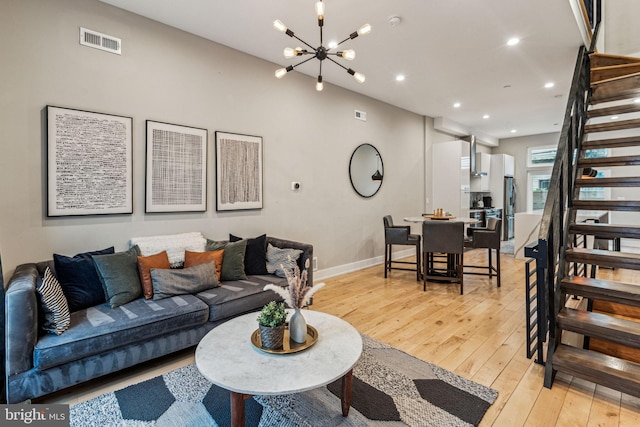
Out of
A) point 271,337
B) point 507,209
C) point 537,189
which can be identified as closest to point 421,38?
point 271,337

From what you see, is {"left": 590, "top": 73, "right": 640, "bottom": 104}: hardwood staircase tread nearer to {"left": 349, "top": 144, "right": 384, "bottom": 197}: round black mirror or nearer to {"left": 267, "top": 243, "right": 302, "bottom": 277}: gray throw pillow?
{"left": 349, "top": 144, "right": 384, "bottom": 197}: round black mirror

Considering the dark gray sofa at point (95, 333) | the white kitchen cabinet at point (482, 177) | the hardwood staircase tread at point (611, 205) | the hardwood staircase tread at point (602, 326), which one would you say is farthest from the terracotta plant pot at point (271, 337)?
the white kitchen cabinet at point (482, 177)

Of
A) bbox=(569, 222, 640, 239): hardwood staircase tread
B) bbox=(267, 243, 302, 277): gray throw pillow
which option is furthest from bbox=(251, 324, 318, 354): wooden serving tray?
bbox=(569, 222, 640, 239): hardwood staircase tread

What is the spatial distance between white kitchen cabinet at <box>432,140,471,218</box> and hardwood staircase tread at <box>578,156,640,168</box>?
12.2 ft

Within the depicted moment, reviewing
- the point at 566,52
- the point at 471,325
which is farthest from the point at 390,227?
the point at 566,52

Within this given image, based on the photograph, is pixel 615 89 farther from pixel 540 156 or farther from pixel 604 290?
pixel 540 156

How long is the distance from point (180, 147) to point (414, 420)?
10.3 feet

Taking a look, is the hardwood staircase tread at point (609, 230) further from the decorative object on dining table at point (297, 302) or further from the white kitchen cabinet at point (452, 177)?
the white kitchen cabinet at point (452, 177)

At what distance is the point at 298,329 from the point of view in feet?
5.95

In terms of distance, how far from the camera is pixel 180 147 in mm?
3307

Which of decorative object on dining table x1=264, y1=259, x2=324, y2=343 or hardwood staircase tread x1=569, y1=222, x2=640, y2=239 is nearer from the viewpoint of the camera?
decorative object on dining table x1=264, y1=259, x2=324, y2=343

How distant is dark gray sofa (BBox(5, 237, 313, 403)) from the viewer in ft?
6.06

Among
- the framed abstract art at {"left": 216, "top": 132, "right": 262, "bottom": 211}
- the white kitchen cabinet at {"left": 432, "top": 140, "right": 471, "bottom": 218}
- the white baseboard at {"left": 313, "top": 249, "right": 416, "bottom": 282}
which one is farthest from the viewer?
the white kitchen cabinet at {"left": 432, "top": 140, "right": 471, "bottom": 218}

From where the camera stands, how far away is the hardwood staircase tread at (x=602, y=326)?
203 centimetres
